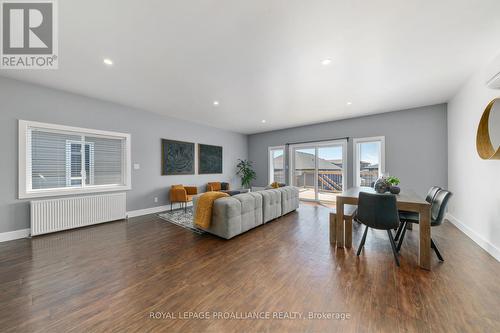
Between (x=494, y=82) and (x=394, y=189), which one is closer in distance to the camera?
(x=494, y=82)

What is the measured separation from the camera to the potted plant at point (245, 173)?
744cm

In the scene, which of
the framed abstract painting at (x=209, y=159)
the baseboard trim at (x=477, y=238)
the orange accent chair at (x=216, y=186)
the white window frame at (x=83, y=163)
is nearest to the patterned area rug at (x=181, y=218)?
the orange accent chair at (x=216, y=186)

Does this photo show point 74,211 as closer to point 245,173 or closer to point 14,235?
point 14,235

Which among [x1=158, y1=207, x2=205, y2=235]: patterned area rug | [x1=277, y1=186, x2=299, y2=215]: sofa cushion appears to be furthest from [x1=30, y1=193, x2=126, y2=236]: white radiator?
[x1=277, y1=186, x2=299, y2=215]: sofa cushion

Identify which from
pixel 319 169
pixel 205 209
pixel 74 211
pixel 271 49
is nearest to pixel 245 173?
pixel 319 169

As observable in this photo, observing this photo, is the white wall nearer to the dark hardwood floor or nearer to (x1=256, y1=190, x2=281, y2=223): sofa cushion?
the dark hardwood floor

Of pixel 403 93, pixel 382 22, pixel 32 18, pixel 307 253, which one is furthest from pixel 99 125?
pixel 403 93

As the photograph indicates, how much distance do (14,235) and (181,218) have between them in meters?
2.71

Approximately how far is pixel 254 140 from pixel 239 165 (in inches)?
51.6

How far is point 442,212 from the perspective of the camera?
90.6 inches

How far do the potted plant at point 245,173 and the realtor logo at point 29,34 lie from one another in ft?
18.6

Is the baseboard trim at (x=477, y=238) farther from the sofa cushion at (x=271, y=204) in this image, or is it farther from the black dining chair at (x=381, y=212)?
the sofa cushion at (x=271, y=204)

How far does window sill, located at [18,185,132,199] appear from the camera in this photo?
3256 mm

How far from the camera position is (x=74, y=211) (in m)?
3.60
